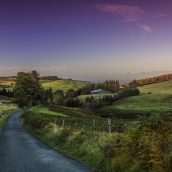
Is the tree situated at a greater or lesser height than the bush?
greater

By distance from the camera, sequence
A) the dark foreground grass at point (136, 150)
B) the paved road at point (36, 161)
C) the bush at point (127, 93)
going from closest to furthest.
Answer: the dark foreground grass at point (136, 150), the paved road at point (36, 161), the bush at point (127, 93)

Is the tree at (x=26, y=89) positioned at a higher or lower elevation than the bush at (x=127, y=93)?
higher

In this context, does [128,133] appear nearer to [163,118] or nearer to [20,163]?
[163,118]

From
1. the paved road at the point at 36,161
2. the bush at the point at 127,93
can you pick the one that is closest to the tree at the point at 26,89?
the bush at the point at 127,93

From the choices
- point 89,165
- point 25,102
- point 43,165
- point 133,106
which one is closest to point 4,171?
point 43,165

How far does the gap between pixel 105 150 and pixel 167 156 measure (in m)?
5.05

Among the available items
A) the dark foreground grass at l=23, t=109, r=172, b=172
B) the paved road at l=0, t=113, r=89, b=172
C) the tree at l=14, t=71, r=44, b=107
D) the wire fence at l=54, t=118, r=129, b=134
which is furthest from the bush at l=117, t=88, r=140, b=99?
the dark foreground grass at l=23, t=109, r=172, b=172

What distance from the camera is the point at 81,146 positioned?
75.3ft

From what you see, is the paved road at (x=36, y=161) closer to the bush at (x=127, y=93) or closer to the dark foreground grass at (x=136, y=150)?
the dark foreground grass at (x=136, y=150)

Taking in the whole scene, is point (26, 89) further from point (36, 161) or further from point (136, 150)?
point (136, 150)

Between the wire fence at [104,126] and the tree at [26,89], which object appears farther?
the tree at [26,89]

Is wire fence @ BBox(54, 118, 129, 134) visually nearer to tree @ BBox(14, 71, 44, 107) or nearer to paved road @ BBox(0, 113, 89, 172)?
paved road @ BBox(0, 113, 89, 172)

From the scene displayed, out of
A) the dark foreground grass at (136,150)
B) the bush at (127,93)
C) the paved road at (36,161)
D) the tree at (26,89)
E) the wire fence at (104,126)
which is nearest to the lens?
the dark foreground grass at (136,150)

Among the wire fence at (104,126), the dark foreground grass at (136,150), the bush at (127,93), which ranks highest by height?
the dark foreground grass at (136,150)
